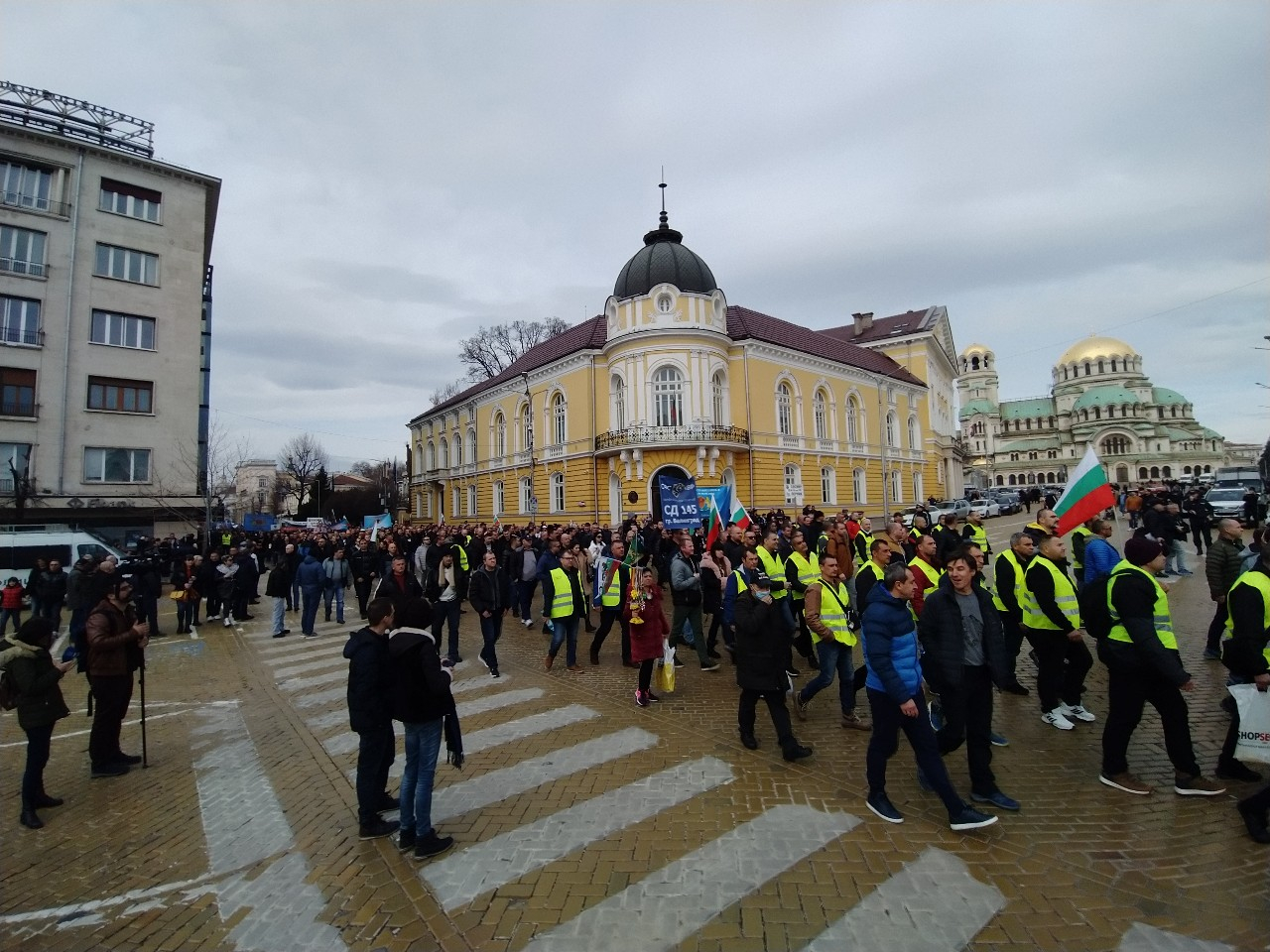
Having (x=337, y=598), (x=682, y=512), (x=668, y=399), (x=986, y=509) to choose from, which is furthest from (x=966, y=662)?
(x=986, y=509)

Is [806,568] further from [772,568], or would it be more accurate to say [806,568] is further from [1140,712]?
[1140,712]

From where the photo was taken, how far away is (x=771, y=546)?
8.12 m

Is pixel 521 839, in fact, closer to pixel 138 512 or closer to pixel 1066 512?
pixel 1066 512

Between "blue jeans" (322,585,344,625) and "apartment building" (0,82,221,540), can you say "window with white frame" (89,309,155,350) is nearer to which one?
"apartment building" (0,82,221,540)

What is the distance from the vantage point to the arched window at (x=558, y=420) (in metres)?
33.8

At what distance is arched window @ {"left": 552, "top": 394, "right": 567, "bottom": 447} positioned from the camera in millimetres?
33750

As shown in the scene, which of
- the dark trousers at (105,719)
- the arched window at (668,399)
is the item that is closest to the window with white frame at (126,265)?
the arched window at (668,399)

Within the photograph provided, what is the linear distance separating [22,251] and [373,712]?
111ft

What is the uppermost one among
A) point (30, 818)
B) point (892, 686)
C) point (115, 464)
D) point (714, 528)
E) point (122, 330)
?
point (122, 330)

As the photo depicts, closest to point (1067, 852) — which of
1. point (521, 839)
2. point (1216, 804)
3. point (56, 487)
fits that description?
point (1216, 804)

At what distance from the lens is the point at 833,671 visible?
647cm

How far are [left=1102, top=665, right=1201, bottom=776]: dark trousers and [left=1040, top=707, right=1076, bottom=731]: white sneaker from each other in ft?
4.12

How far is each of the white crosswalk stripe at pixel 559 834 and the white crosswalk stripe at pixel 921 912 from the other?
5.35 feet

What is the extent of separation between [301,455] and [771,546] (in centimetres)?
7870
